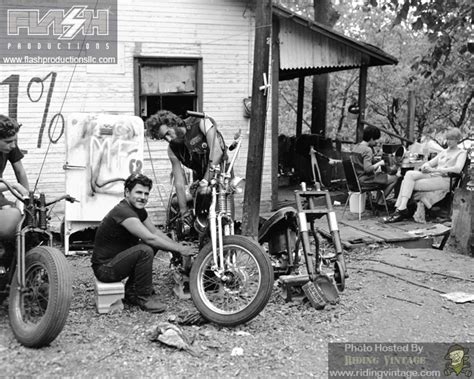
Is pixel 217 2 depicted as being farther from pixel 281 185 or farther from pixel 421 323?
pixel 421 323

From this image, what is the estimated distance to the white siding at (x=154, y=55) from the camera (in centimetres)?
930

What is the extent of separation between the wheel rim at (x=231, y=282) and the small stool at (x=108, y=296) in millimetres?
767

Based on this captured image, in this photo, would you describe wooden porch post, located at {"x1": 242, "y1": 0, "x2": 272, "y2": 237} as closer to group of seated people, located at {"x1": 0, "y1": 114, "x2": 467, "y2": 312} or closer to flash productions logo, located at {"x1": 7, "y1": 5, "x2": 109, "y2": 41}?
group of seated people, located at {"x1": 0, "y1": 114, "x2": 467, "y2": 312}

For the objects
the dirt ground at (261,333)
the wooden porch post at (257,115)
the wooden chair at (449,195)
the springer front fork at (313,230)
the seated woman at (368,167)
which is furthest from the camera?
the seated woman at (368,167)

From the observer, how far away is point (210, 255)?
4.84m

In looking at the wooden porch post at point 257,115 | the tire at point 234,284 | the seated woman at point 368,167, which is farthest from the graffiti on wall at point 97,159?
the seated woman at point 368,167

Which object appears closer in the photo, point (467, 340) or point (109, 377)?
point (109, 377)

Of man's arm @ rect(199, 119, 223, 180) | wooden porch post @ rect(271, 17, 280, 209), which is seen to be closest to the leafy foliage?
wooden porch post @ rect(271, 17, 280, 209)

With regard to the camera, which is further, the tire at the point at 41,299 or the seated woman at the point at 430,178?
the seated woman at the point at 430,178

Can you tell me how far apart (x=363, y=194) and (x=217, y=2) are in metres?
4.00

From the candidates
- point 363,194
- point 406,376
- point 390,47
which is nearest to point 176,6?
point 363,194

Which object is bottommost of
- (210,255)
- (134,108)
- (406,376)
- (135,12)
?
(406,376)

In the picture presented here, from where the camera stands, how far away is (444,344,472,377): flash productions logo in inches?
161

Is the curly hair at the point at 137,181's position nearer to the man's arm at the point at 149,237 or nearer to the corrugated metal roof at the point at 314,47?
the man's arm at the point at 149,237
